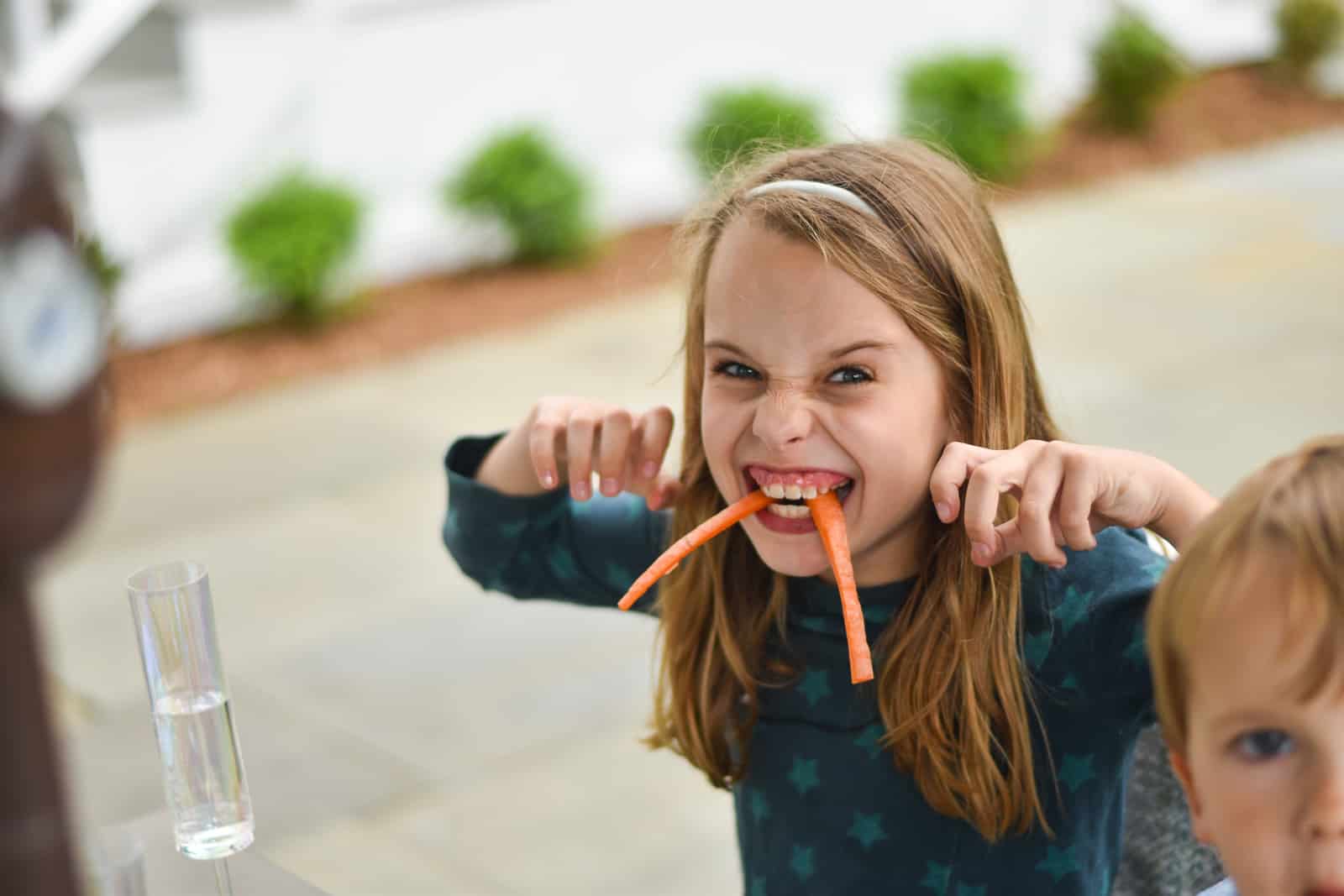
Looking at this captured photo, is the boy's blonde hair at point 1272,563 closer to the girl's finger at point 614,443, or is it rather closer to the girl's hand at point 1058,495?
the girl's hand at point 1058,495

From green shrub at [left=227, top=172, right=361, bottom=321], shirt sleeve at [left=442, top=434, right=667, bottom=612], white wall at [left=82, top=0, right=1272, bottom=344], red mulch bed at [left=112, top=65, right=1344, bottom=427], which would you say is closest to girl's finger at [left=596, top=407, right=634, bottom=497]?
shirt sleeve at [left=442, top=434, right=667, bottom=612]

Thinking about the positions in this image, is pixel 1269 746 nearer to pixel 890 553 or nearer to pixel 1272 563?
pixel 1272 563

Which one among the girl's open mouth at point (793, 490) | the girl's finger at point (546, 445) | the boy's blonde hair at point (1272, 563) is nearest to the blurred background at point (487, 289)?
the girl's finger at point (546, 445)

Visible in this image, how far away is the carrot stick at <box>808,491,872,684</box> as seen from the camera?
1.58 meters

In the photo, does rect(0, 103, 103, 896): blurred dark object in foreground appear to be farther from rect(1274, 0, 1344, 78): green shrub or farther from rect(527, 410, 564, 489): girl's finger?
rect(1274, 0, 1344, 78): green shrub

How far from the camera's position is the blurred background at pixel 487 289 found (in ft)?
12.5

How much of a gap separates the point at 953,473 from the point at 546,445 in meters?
0.54

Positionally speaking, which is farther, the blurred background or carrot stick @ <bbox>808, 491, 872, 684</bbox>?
the blurred background

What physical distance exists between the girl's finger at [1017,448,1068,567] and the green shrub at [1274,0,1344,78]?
29.9 feet

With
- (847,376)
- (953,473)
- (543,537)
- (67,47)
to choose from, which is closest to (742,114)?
(67,47)

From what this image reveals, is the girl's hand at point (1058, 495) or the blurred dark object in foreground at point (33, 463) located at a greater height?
the blurred dark object in foreground at point (33, 463)


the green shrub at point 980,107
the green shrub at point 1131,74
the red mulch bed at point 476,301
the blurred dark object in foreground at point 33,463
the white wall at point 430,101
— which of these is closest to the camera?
the blurred dark object in foreground at point 33,463

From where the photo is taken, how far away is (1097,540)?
5.58ft

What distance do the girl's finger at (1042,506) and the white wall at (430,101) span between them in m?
5.63
